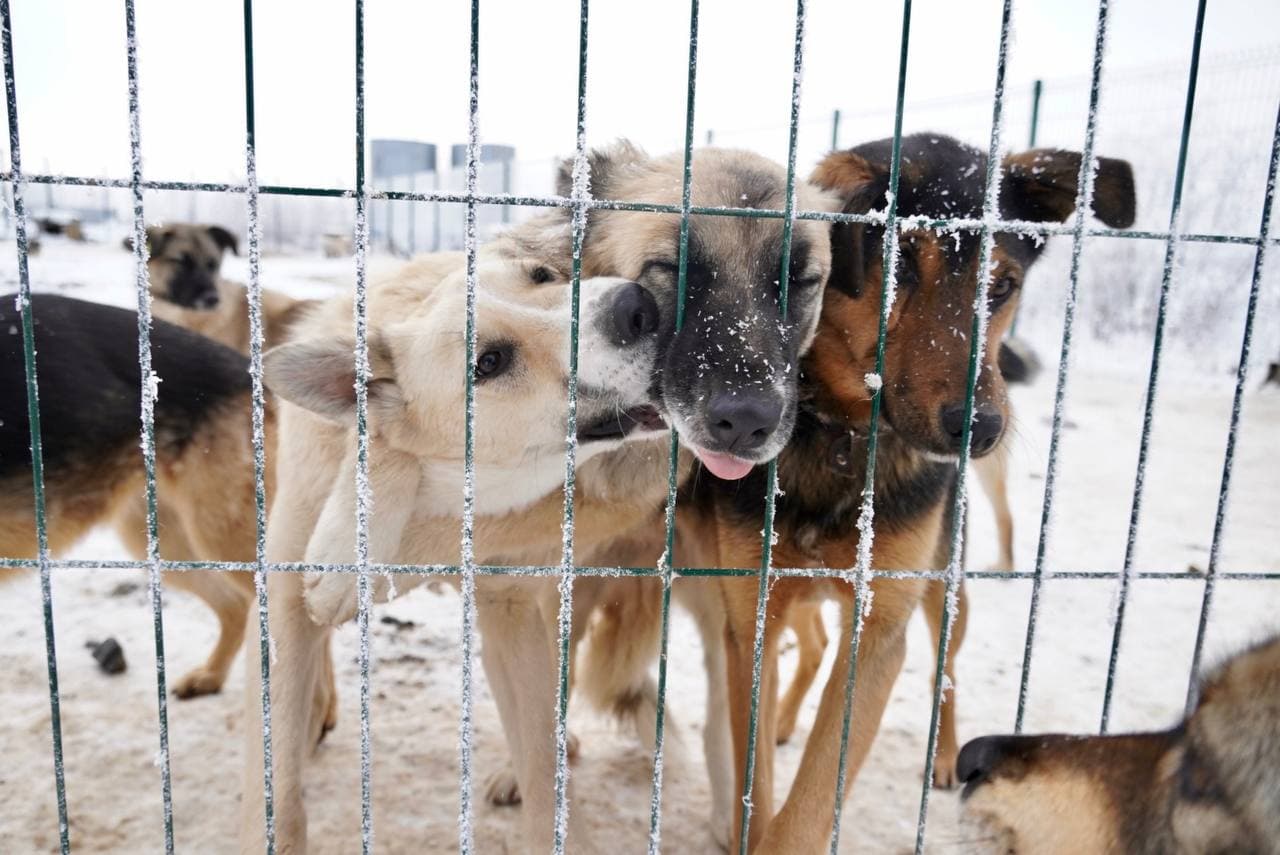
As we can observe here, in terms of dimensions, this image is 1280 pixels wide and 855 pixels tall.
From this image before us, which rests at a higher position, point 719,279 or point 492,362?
point 719,279

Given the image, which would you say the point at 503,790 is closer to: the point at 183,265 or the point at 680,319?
the point at 680,319

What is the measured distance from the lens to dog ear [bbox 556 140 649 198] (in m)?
2.90

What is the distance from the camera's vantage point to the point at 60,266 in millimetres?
10266

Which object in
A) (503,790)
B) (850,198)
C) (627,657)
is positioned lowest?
(503,790)

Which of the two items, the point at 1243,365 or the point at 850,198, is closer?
the point at 1243,365

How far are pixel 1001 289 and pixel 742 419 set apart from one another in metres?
1.20

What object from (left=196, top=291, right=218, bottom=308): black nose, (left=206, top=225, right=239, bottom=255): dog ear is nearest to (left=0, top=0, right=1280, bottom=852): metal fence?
(left=196, top=291, right=218, bottom=308): black nose

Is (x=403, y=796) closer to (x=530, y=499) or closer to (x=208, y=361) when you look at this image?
(x=530, y=499)

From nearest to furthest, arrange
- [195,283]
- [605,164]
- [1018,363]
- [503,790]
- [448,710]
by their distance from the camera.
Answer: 1. [605,164]
2. [503,790]
3. [448,710]
4. [1018,363]
5. [195,283]

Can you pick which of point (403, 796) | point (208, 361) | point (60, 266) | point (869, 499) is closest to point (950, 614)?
point (869, 499)

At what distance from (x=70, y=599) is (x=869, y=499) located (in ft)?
14.2

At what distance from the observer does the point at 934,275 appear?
103 inches

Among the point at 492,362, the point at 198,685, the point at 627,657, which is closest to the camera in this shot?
the point at 492,362

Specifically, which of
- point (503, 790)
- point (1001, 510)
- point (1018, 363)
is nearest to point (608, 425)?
point (503, 790)
